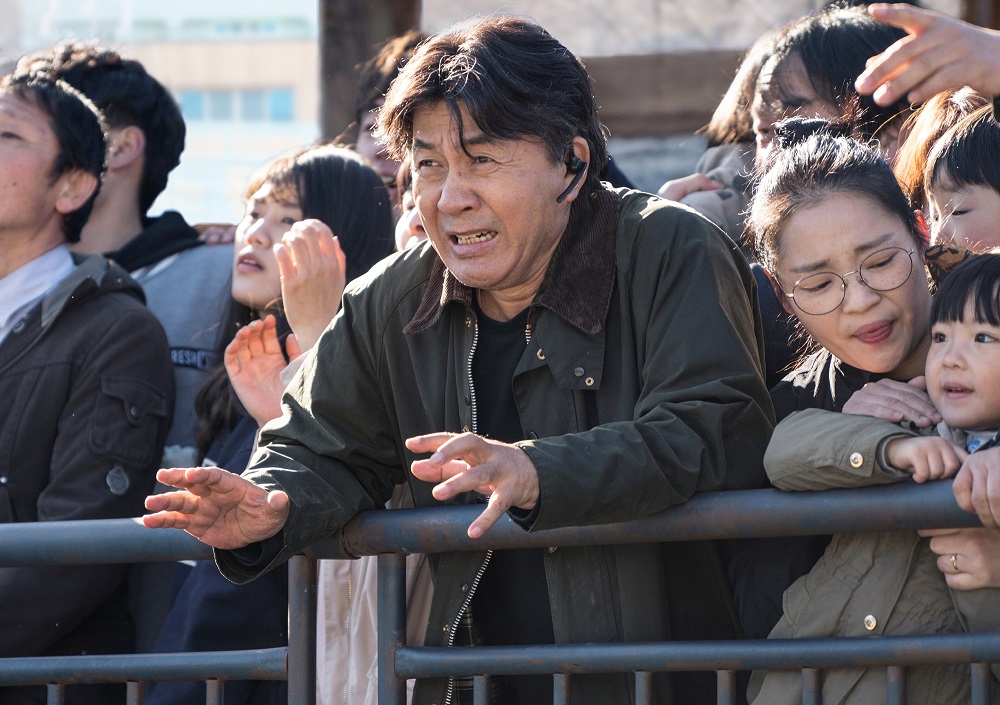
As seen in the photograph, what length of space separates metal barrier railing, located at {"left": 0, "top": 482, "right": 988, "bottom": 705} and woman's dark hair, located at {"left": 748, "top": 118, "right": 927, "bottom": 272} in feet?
2.11

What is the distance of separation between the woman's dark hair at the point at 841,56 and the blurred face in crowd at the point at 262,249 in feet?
4.61

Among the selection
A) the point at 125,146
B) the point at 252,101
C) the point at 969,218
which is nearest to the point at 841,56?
the point at 969,218

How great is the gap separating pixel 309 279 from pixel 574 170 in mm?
855

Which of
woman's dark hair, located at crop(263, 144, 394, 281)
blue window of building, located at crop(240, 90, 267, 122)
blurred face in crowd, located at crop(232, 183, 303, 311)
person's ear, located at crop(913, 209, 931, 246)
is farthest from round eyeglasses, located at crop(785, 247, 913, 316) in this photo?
blue window of building, located at crop(240, 90, 267, 122)

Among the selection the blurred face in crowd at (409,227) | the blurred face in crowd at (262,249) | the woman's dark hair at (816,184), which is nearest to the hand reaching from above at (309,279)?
the blurred face in crowd at (409,227)

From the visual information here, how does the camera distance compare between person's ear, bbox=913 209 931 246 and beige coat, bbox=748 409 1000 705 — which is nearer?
beige coat, bbox=748 409 1000 705

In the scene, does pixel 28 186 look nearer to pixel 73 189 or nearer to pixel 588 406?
pixel 73 189

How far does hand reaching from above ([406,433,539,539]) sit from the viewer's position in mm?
2055

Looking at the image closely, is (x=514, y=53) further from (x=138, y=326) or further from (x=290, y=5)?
(x=290, y=5)

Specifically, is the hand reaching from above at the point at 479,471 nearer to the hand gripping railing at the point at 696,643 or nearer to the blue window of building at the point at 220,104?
the hand gripping railing at the point at 696,643

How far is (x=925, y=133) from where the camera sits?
2982 millimetres

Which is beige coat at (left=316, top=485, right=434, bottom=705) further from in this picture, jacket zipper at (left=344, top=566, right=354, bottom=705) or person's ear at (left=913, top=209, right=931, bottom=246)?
person's ear at (left=913, top=209, right=931, bottom=246)

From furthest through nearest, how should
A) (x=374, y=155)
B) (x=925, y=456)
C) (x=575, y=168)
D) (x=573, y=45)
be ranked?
(x=573, y=45) → (x=374, y=155) → (x=575, y=168) → (x=925, y=456)

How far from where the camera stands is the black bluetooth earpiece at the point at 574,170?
2742 mm
